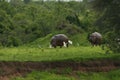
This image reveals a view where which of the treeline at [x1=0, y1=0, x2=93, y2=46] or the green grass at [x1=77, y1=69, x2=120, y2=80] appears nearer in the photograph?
the green grass at [x1=77, y1=69, x2=120, y2=80]

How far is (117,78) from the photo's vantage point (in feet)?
61.5

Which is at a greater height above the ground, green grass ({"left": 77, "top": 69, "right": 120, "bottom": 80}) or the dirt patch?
the dirt patch

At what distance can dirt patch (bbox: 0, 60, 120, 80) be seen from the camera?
1756 cm

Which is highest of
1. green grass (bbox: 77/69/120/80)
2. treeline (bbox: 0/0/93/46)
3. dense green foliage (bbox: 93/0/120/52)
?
dense green foliage (bbox: 93/0/120/52)

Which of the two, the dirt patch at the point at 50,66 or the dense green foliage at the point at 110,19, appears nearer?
the dirt patch at the point at 50,66

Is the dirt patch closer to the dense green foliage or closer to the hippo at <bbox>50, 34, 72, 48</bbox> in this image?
the dense green foliage

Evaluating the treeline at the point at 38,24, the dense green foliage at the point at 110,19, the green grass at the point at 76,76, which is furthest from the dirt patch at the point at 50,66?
the treeline at the point at 38,24

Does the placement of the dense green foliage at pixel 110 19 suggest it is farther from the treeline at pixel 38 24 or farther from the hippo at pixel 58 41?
the treeline at pixel 38 24

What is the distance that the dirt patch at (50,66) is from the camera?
57.6 ft

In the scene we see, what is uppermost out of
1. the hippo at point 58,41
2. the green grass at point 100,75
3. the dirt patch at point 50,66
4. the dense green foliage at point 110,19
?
the dense green foliage at point 110,19

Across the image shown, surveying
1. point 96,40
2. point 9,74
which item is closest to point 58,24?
point 96,40

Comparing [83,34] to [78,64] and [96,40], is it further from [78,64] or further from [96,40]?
[78,64]

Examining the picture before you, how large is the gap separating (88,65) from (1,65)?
16.4 ft

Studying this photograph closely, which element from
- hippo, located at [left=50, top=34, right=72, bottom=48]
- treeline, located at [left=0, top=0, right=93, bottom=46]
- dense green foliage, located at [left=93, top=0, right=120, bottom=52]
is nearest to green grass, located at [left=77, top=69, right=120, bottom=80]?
dense green foliage, located at [left=93, top=0, right=120, bottom=52]
